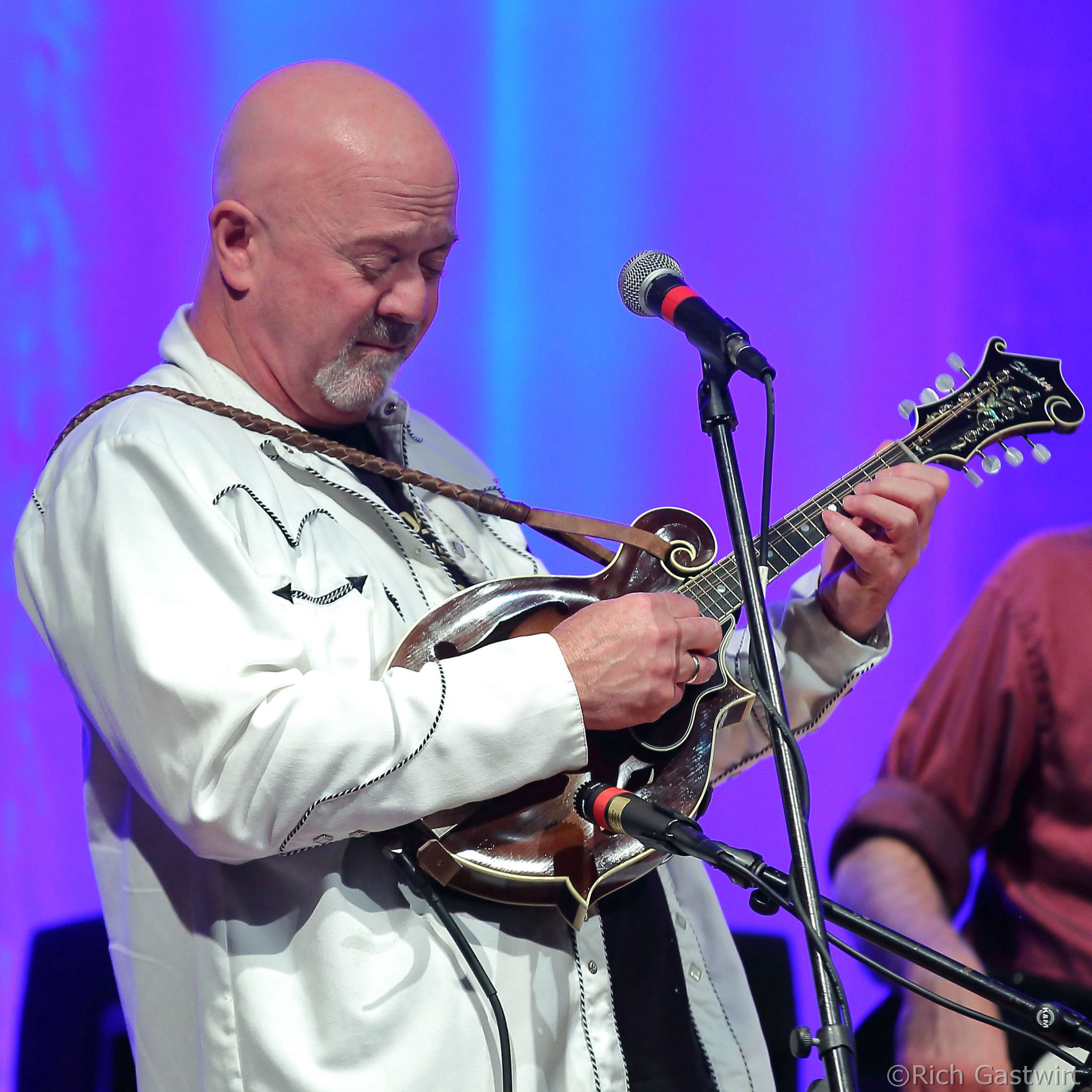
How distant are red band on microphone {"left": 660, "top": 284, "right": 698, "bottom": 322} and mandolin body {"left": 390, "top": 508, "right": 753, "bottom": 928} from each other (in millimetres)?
398

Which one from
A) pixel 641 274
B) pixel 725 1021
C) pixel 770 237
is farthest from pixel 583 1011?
pixel 770 237

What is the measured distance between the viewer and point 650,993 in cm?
167

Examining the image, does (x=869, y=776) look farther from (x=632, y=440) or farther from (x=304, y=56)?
(x=304, y=56)

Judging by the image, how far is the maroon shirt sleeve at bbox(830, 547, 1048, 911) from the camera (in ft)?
6.99

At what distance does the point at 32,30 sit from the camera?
82.5 inches

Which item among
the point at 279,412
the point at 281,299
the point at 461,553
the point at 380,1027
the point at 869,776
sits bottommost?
the point at 380,1027

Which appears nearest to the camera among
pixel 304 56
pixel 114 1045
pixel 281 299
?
pixel 281 299

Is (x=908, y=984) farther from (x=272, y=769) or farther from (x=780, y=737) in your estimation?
(x=272, y=769)

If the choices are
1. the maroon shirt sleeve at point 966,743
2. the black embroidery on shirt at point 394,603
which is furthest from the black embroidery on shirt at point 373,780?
the maroon shirt sleeve at point 966,743

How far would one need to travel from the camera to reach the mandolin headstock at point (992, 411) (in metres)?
1.90

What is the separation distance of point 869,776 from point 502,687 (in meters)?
1.23

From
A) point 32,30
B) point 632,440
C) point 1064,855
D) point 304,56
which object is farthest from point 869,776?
point 32,30

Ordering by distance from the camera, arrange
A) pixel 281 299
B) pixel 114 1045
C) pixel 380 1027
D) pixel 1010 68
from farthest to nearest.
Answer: pixel 1010 68, pixel 114 1045, pixel 281 299, pixel 380 1027

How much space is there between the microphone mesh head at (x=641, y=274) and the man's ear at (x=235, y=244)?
1.79 ft
